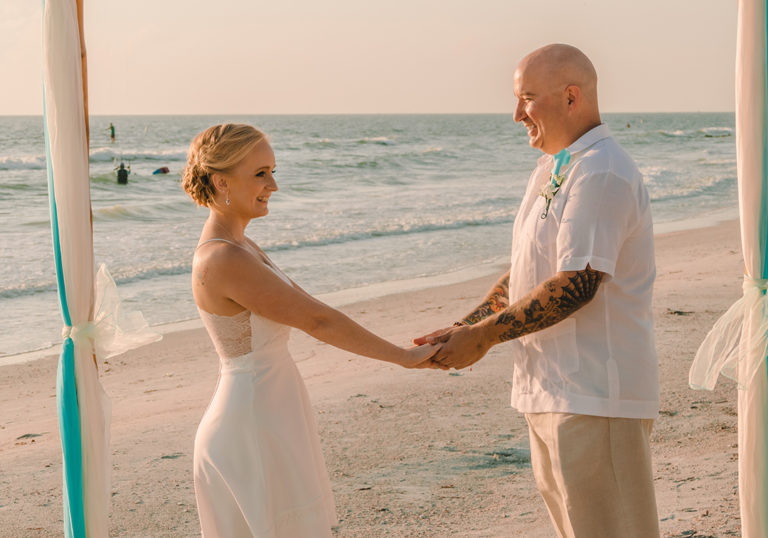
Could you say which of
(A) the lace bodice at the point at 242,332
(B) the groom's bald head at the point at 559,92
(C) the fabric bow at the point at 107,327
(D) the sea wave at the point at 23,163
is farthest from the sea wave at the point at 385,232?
(D) the sea wave at the point at 23,163

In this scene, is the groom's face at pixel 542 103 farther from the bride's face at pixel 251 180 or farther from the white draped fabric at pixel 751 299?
the bride's face at pixel 251 180

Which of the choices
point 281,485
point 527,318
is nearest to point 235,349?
point 281,485

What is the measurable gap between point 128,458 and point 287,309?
3.18 metres

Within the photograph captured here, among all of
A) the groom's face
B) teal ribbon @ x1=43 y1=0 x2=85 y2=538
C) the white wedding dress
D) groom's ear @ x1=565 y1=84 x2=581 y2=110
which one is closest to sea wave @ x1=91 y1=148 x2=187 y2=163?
teal ribbon @ x1=43 y1=0 x2=85 y2=538

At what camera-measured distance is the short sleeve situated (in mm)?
3049

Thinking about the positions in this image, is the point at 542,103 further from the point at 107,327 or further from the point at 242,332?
the point at 107,327

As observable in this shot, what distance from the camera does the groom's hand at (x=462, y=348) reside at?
355 cm

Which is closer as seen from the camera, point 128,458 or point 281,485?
point 281,485

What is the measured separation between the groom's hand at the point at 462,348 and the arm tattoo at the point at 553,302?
281mm

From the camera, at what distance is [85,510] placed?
3.29 metres

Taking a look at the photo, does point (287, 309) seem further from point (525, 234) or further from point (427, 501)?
point (427, 501)

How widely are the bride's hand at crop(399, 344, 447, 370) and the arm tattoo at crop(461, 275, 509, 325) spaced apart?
8.0 inches

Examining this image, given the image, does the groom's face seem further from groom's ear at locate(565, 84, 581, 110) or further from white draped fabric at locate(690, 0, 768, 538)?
white draped fabric at locate(690, 0, 768, 538)

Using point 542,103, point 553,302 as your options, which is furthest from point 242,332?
point 542,103
